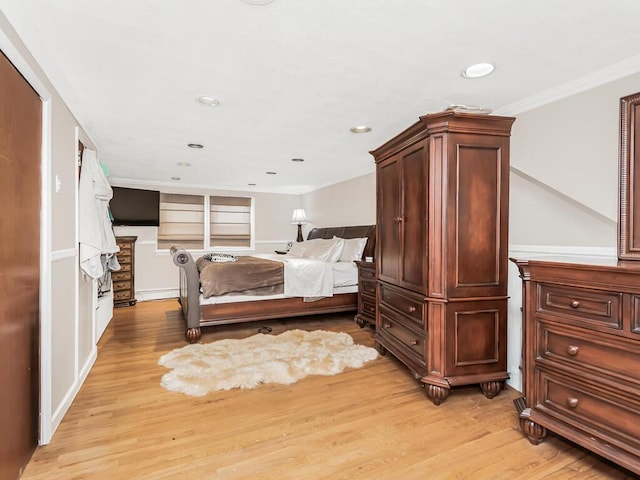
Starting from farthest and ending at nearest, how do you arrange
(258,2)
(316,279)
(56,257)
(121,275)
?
(121,275) < (316,279) < (56,257) < (258,2)

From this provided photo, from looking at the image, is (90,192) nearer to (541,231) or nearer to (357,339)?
(357,339)

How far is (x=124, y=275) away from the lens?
5039mm

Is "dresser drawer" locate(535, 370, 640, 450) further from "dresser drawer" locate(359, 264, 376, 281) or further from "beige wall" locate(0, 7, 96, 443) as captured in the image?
"beige wall" locate(0, 7, 96, 443)

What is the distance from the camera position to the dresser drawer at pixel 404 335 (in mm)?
2289

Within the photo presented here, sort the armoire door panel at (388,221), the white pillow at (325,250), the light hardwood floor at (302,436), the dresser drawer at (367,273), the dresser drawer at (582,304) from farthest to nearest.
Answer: the white pillow at (325,250), the dresser drawer at (367,273), the armoire door panel at (388,221), the light hardwood floor at (302,436), the dresser drawer at (582,304)

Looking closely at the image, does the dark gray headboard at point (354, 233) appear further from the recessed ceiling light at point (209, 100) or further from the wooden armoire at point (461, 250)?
the recessed ceiling light at point (209, 100)

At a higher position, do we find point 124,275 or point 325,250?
point 325,250

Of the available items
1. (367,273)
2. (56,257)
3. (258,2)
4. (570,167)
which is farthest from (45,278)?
(570,167)

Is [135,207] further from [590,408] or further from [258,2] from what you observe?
[590,408]

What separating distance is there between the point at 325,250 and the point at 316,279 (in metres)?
0.72

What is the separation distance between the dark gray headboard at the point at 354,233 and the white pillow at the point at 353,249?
6 cm

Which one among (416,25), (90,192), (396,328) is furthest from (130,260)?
(416,25)

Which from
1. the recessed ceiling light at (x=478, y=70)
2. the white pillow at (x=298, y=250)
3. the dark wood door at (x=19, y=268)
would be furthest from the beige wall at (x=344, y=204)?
the dark wood door at (x=19, y=268)

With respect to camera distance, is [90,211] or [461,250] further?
[90,211]
